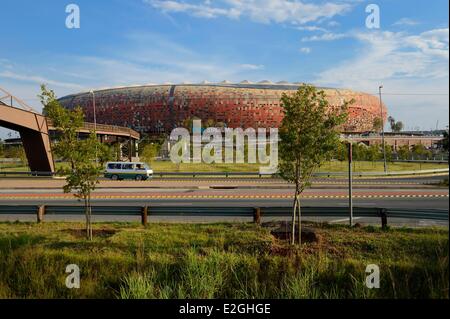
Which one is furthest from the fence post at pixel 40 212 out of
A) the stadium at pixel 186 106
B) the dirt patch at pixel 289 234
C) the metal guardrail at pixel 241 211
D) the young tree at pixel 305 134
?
the stadium at pixel 186 106

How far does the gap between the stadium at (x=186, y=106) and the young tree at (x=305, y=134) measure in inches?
3888

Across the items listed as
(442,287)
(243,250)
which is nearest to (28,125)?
(243,250)

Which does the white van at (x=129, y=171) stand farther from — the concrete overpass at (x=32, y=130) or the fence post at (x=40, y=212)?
the fence post at (x=40, y=212)

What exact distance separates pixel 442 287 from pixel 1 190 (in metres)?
27.8

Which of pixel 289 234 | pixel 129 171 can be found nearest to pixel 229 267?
pixel 289 234

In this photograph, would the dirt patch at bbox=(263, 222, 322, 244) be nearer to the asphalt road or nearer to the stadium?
the asphalt road

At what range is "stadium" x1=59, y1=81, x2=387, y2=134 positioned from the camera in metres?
111

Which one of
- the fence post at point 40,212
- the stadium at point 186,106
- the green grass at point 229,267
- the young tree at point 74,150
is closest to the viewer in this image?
the green grass at point 229,267

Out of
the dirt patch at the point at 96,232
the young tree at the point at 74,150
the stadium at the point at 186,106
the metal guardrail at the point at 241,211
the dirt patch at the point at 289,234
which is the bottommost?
the dirt patch at the point at 96,232

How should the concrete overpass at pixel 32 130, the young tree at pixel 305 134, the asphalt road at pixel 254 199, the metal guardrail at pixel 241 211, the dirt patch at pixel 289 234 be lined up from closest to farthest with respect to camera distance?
the young tree at pixel 305 134
the dirt patch at pixel 289 234
the metal guardrail at pixel 241 211
the asphalt road at pixel 254 199
the concrete overpass at pixel 32 130

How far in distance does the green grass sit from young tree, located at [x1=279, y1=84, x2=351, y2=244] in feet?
5.87

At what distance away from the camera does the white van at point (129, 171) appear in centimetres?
3089

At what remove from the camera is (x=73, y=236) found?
1009 centimetres

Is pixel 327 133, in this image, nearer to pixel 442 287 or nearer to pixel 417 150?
pixel 442 287
